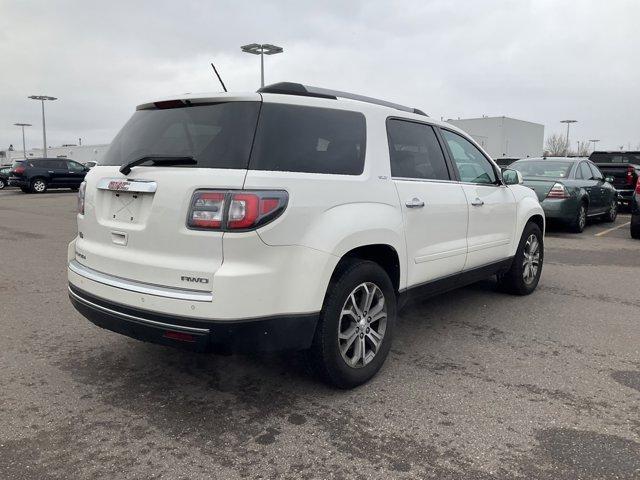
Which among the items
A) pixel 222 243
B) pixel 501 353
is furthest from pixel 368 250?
pixel 501 353

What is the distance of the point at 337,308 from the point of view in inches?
126

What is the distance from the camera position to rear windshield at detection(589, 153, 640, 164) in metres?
15.9

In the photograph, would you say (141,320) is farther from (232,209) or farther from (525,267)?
(525,267)

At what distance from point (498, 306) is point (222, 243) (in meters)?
3.68

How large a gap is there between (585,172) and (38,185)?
80.7 ft

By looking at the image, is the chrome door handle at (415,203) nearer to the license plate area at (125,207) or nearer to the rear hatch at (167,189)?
the rear hatch at (167,189)

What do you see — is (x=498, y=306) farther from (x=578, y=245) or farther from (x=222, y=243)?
(x=578, y=245)

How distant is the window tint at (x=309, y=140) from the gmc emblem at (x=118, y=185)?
81cm

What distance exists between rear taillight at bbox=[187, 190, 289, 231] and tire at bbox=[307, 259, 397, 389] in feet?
2.28

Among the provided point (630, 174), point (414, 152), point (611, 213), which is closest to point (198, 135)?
point (414, 152)

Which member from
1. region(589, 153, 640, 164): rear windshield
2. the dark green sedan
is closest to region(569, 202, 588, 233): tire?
the dark green sedan

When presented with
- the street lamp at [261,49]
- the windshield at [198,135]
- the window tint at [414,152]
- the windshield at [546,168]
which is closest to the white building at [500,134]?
the street lamp at [261,49]

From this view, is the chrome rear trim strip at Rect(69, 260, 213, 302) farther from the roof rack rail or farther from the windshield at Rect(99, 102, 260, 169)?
the roof rack rail

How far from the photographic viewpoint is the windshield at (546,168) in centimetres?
1099
